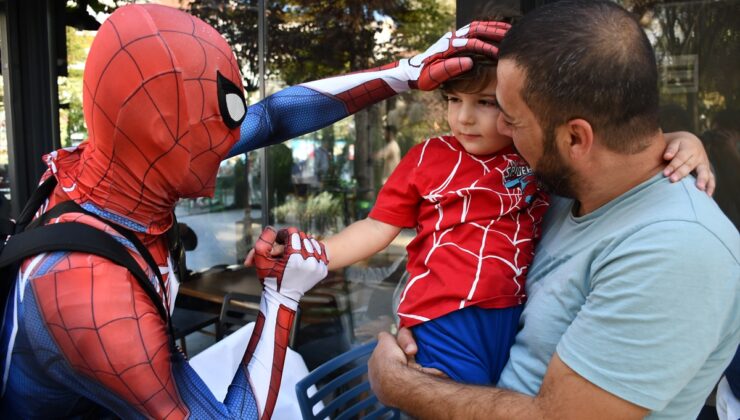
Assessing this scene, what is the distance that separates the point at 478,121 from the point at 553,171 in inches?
12.4

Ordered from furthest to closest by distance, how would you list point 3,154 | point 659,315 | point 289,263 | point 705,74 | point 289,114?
point 3,154 < point 705,74 < point 289,114 < point 289,263 < point 659,315

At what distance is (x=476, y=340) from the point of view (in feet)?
4.71

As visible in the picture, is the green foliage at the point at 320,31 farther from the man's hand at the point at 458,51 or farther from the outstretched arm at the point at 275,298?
the outstretched arm at the point at 275,298

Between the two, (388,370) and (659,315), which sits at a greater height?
(659,315)

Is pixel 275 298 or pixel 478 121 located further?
pixel 478 121

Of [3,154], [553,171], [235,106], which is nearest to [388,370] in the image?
[553,171]

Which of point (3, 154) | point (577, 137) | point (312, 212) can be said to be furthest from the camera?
point (312, 212)

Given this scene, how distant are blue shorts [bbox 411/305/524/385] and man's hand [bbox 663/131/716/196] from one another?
18.9 inches

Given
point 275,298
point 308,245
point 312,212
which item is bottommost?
point 312,212

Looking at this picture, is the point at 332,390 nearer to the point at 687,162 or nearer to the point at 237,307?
the point at 237,307

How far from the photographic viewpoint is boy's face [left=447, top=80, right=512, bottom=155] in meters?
1.52

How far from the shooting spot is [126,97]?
43.2 inches

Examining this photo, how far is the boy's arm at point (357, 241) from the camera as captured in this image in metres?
1.70

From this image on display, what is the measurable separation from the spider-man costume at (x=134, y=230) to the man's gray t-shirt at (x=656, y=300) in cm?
67
